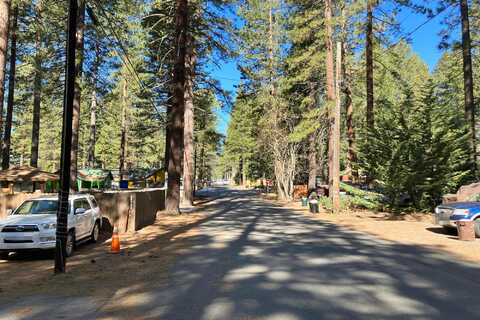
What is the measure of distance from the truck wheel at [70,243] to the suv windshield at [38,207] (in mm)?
1029

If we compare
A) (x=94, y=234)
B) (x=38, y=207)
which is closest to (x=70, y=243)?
(x=38, y=207)

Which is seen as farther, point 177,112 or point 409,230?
point 177,112

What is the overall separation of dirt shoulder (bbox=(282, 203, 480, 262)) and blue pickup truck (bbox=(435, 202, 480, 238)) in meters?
0.51

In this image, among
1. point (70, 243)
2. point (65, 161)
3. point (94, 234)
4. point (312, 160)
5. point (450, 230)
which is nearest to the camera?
point (65, 161)

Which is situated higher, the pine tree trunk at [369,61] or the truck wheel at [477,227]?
the pine tree trunk at [369,61]

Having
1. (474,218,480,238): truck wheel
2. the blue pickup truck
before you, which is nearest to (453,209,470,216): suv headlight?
the blue pickup truck

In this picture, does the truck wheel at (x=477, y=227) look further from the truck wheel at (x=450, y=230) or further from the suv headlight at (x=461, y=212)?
the truck wheel at (x=450, y=230)

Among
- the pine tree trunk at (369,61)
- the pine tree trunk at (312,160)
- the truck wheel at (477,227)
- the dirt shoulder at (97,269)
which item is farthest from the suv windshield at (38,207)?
the pine tree trunk at (312,160)

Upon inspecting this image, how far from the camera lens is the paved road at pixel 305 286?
5.89 metres

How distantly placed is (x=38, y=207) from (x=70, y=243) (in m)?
1.85

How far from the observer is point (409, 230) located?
629 inches

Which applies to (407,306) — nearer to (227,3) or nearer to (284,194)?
(227,3)

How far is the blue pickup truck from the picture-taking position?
13266mm

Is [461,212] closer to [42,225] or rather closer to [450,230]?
[450,230]
